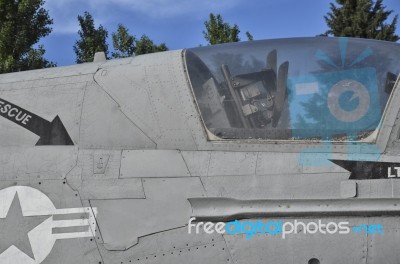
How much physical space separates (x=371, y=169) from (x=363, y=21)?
31308 millimetres

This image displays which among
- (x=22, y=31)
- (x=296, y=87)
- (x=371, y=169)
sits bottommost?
(x=371, y=169)

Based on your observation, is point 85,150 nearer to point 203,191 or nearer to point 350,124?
point 203,191

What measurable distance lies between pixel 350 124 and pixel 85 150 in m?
2.20

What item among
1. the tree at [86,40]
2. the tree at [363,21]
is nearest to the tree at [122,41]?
the tree at [86,40]

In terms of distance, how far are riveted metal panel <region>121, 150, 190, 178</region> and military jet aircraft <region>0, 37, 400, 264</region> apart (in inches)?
0.4

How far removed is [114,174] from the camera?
445 cm

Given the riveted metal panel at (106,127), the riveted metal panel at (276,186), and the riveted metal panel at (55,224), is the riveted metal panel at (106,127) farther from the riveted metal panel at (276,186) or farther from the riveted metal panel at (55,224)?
the riveted metal panel at (276,186)

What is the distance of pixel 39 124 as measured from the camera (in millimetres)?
4895

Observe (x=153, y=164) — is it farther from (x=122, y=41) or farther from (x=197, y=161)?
(x=122, y=41)

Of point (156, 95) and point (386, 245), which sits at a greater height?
point (156, 95)

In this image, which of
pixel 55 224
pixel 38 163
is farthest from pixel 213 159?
pixel 38 163

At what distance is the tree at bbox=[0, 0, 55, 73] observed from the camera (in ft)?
59.0

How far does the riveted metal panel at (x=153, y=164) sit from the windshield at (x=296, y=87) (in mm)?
402

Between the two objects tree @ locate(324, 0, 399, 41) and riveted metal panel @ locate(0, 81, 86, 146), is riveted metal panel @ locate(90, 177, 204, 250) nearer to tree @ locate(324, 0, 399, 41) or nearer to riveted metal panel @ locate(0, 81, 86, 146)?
riveted metal panel @ locate(0, 81, 86, 146)
